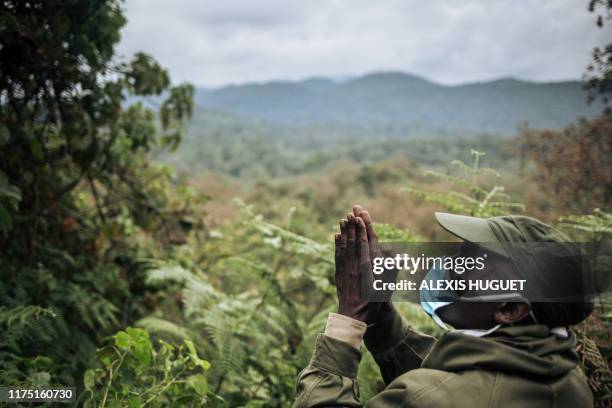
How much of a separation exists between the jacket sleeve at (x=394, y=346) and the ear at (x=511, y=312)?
38 centimetres

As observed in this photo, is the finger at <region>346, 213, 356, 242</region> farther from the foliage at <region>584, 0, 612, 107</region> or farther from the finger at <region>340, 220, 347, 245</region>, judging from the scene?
the foliage at <region>584, 0, 612, 107</region>

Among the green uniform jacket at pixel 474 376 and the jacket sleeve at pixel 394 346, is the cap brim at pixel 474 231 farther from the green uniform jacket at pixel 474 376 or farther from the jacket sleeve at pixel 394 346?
the jacket sleeve at pixel 394 346

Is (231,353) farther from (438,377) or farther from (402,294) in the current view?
(438,377)

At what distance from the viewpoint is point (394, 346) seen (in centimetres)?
161

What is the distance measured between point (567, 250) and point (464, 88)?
423ft

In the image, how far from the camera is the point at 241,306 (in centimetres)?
327

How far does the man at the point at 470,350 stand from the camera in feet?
3.81

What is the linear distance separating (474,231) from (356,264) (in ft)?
1.15

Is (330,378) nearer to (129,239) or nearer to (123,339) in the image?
(123,339)

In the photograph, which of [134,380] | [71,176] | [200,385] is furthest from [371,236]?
[71,176]

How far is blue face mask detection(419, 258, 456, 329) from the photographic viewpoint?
4.76 ft

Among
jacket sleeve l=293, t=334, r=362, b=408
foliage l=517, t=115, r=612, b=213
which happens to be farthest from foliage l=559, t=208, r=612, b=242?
jacket sleeve l=293, t=334, r=362, b=408

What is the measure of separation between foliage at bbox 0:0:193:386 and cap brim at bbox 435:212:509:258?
191 cm

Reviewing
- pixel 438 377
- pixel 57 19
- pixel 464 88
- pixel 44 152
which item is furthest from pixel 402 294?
pixel 464 88
